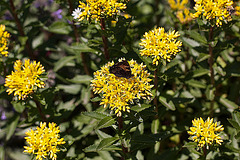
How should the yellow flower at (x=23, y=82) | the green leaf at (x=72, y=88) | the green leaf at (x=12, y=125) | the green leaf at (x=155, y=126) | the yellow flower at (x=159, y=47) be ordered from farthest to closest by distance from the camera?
the green leaf at (x=72, y=88)
the green leaf at (x=12, y=125)
the green leaf at (x=155, y=126)
the yellow flower at (x=23, y=82)
the yellow flower at (x=159, y=47)

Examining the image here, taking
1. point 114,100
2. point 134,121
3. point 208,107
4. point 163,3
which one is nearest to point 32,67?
point 114,100

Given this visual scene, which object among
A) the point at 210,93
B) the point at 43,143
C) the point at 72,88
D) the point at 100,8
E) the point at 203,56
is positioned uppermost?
the point at 100,8

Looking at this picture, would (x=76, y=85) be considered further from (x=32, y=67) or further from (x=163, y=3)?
(x=163, y=3)

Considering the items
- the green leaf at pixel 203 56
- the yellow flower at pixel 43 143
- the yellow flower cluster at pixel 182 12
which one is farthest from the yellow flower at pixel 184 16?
→ the yellow flower at pixel 43 143

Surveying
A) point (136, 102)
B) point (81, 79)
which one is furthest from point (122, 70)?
point (81, 79)

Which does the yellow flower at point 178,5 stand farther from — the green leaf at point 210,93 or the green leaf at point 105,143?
the green leaf at point 105,143

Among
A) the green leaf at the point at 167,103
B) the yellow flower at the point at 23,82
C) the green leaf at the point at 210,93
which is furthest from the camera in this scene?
the green leaf at the point at 210,93

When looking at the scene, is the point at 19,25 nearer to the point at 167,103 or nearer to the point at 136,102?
the point at 136,102
